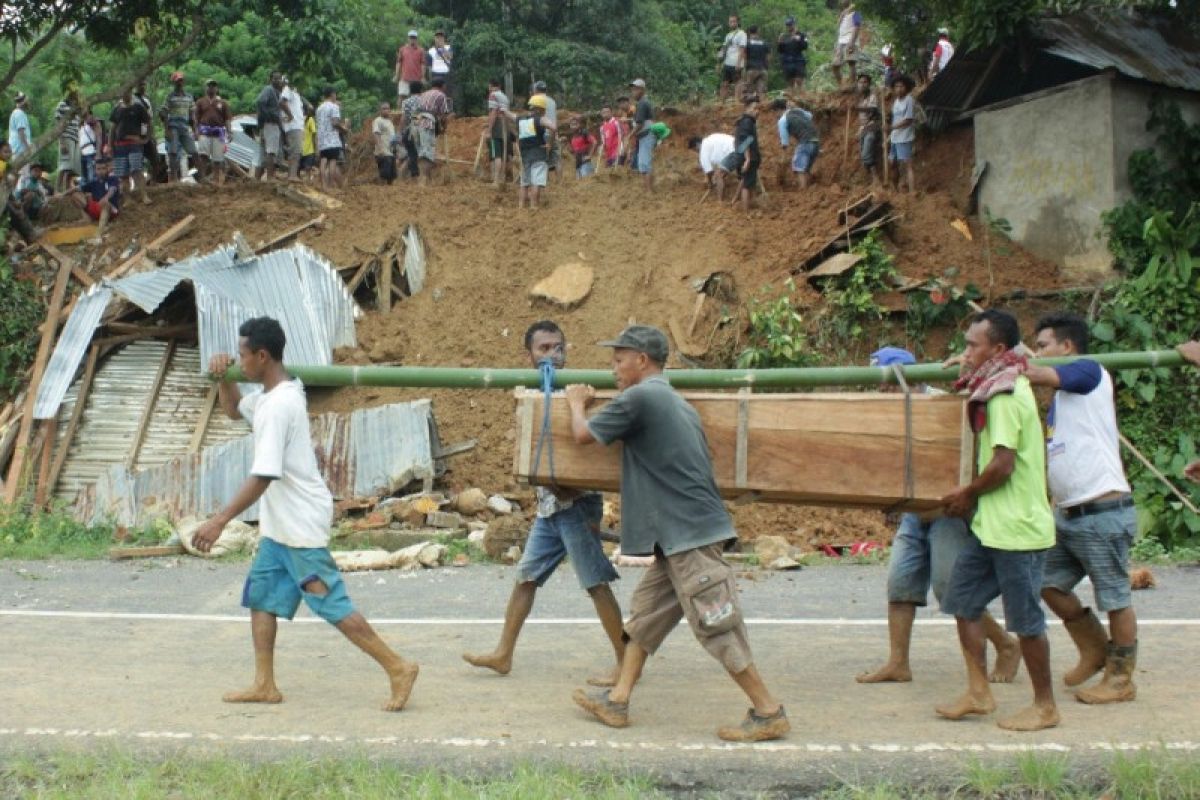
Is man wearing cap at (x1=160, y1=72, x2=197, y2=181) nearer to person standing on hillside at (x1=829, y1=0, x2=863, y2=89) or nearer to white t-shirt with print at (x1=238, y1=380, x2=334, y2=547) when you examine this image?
person standing on hillside at (x1=829, y1=0, x2=863, y2=89)

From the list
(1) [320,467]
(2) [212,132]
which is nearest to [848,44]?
(2) [212,132]

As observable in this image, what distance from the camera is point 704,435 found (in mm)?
5766

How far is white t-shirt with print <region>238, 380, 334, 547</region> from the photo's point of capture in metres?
5.88

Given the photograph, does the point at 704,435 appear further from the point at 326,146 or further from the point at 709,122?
the point at 709,122

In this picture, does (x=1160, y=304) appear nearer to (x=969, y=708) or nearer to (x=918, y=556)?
(x=918, y=556)

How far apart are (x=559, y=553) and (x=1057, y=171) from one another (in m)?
12.5

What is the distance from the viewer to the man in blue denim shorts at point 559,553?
641cm

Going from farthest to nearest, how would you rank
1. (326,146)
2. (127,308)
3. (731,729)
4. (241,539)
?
(326,146) < (127,308) < (241,539) < (731,729)

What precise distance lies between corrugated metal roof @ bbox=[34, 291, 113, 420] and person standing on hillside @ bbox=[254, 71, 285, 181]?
5.33 meters

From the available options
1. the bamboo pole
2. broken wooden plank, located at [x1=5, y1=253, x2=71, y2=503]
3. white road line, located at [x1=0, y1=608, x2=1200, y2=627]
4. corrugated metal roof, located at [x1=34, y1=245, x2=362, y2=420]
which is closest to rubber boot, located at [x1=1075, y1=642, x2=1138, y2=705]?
the bamboo pole

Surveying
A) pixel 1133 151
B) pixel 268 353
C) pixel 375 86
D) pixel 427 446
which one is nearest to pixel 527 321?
pixel 427 446

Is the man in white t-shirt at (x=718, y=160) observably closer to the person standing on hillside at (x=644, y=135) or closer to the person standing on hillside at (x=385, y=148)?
the person standing on hillside at (x=644, y=135)

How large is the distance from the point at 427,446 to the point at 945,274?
674 cm

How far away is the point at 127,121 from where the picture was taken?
66.2ft
